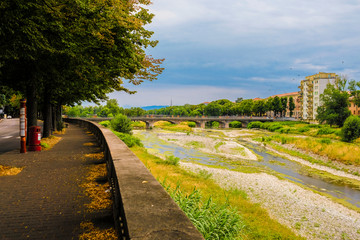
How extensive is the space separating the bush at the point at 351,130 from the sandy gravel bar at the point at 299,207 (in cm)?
3205

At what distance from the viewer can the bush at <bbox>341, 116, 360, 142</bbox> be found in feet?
147

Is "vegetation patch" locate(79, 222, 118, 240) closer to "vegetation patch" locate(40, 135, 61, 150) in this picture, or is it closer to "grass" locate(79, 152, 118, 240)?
"grass" locate(79, 152, 118, 240)

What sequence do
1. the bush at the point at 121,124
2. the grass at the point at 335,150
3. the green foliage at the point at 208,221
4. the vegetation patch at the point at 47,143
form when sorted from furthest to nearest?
the bush at the point at 121,124 < the grass at the point at 335,150 < the vegetation patch at the point at 47,143 < the green foliage at the point at 208,221

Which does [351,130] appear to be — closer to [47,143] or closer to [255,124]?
[47,143]

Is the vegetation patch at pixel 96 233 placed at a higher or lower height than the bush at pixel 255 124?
higher

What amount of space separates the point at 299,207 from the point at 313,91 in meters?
105

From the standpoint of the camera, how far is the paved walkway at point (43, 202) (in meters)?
4.52

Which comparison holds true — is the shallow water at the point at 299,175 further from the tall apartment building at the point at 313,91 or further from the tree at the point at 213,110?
the tree at the point at 213,110

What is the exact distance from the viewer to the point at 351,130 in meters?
45.7

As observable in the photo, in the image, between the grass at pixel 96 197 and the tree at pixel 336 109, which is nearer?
the grass at pixel 96 197

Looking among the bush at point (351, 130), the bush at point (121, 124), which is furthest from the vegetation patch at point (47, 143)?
the bush at point (351, 130)

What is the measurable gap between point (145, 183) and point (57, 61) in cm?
959

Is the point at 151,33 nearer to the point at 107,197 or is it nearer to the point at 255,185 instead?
the point at 107,197

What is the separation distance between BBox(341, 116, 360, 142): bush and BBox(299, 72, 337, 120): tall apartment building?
185 ft
